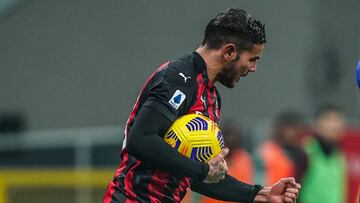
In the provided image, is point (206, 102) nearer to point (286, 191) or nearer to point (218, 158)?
point (218, 158)

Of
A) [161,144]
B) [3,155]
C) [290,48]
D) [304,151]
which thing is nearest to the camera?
[161,144]

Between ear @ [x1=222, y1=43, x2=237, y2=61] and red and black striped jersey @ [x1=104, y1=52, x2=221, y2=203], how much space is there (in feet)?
0.44

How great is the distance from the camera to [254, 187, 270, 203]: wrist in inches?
282

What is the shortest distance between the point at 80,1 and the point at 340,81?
5440 millimetres

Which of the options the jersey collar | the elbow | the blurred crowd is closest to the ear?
the jersey collar

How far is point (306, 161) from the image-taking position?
39.5 feet

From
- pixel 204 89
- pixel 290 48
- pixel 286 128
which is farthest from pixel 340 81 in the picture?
pixel 204 89

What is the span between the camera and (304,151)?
40.0 ft

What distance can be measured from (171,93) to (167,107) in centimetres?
8

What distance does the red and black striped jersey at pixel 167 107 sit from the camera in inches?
263

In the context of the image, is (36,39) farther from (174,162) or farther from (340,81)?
(174,162)

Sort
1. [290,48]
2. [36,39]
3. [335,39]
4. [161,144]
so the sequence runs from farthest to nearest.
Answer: [36,39]
[290,48]
[335,39]
[161,144]

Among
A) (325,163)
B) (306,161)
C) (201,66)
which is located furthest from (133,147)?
(325,163)

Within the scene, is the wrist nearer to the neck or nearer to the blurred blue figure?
the neck
